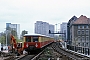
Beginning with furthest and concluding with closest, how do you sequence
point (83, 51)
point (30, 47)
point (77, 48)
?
point (77, 48) < point (83, 51) < point (30, 47)

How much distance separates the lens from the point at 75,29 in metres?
97.5

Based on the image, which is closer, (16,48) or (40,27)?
(16,48)

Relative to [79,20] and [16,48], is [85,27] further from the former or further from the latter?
[16,48]

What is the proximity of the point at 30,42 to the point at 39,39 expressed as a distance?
49.9 inches

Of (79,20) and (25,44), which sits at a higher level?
(79,20)

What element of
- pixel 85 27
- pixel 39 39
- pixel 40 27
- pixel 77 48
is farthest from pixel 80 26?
pixel 39 39

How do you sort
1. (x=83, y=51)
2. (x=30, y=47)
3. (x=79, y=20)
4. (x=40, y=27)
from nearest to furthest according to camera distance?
1. (x=30, y=47)
2. (x=83, y=51)
3. (x=79, y=20)
4. (x=40, y=27)

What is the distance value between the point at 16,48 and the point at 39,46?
465 centimetres

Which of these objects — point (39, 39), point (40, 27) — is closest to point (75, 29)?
point (40, 27)

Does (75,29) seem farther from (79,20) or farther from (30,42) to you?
(30,42)

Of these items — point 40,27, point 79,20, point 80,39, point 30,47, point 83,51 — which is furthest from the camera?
point 40,27

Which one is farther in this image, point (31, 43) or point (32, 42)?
point (32, 42)

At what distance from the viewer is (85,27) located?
96875 millimetres

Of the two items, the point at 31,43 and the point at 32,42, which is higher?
the point at 32,42
